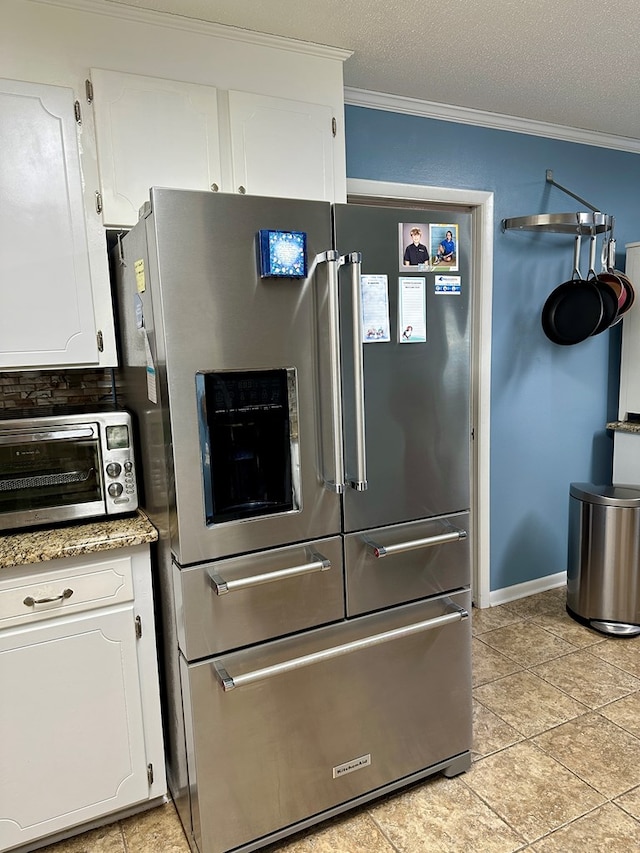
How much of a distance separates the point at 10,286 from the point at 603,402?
319 cm

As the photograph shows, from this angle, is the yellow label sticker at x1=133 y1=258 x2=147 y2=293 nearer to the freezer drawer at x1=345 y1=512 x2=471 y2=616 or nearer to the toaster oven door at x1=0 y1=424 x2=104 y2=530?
the toaster oven door at x1=0 y1=424 x2=104 y2=530

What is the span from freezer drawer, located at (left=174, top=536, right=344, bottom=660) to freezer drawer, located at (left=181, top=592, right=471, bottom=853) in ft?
0.17

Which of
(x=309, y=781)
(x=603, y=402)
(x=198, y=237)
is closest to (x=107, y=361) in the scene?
(x=198, y=237)

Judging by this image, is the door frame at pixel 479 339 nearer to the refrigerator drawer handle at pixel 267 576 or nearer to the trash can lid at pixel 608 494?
the trash can lid at pixel 608 494

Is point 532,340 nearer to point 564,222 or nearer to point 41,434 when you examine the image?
point 564,222

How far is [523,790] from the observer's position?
6.54 ft

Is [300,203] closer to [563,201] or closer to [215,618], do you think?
[215,618]

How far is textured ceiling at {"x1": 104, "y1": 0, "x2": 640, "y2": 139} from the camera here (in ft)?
6.28

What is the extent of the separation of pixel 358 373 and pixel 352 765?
4.05 feet

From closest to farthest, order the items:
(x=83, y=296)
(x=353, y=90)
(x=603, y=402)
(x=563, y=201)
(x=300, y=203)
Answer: (x=300, y=203) → (x=83, y=296) → (x=353, y=90) → (x=563, y=201) → (x=603, y=402)

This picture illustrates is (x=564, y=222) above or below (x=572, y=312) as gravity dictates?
above

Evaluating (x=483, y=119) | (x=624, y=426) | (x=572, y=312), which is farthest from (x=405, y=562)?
(x=483, y=119)

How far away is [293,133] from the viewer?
6.98 ft

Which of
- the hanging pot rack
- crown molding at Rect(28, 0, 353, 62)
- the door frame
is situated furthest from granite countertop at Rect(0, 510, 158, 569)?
the hanging pot rack
